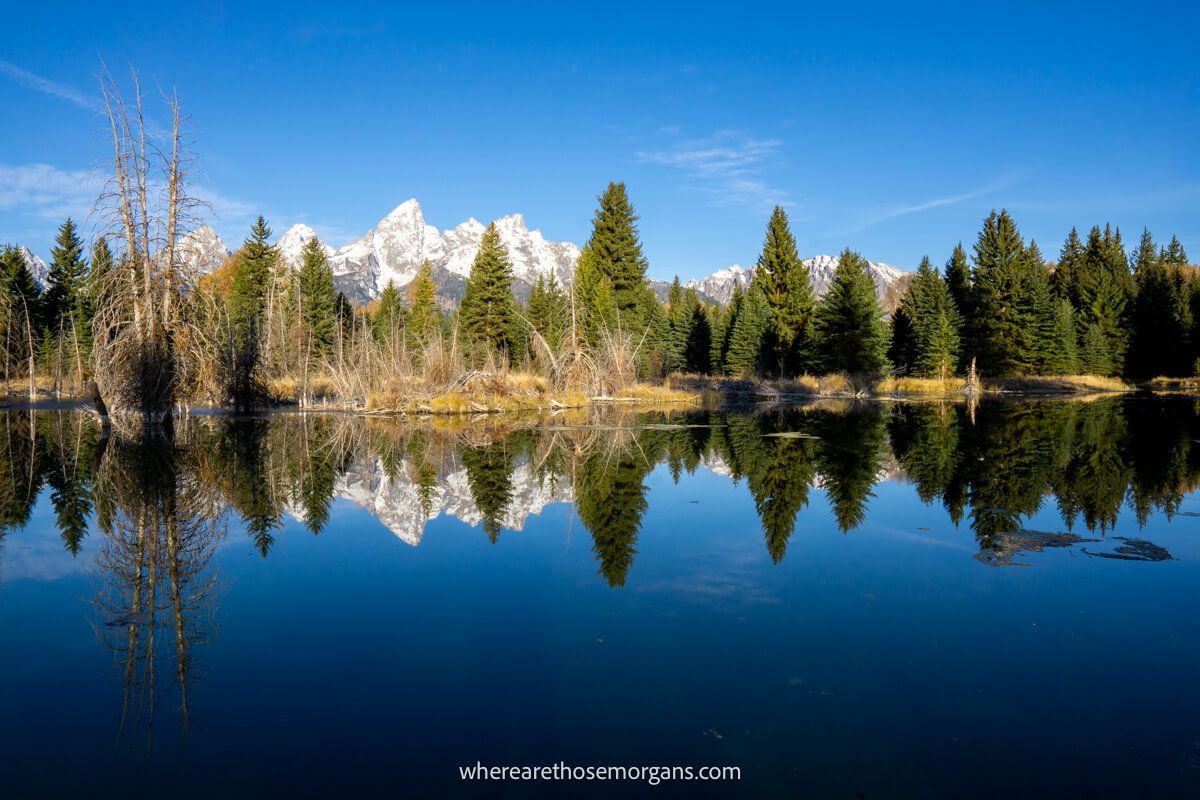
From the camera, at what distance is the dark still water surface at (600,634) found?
3.29 m

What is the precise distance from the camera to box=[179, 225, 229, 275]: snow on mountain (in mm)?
18125

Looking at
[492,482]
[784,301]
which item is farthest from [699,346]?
[492,482]

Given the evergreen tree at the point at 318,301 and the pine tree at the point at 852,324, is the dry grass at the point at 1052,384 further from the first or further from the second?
the evergreen tree at the point at 318,301

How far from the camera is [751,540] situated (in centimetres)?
745

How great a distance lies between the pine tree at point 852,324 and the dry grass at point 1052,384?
7.43 m

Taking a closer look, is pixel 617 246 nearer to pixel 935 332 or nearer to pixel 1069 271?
pixel 935 332

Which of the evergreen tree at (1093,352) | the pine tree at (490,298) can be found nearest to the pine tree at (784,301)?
the pine tree at (490,298)

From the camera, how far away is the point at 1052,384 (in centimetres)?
4641

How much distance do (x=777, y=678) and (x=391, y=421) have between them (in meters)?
20.0

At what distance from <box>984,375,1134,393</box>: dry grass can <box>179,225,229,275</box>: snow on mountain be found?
1605 inches

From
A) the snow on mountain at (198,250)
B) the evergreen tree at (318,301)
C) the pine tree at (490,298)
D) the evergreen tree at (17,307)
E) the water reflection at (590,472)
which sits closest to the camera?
the water reflection at (590,472)

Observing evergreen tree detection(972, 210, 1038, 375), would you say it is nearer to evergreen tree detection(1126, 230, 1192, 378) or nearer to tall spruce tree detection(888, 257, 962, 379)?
tall spruce tree detection(888, 257, 962, 379)

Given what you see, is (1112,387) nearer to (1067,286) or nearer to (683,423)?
(1067,286)

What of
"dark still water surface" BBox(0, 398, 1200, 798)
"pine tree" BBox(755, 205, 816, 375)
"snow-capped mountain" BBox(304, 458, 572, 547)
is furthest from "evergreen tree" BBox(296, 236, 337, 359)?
"dark still water surface" BBox(0, 398, 1200, 798)
